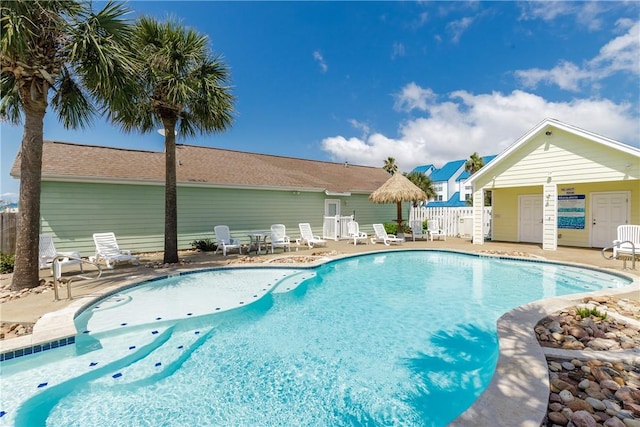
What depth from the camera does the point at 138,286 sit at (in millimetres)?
7520

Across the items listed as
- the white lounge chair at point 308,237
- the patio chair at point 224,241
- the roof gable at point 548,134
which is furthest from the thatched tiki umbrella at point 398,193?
the patio chair at point 224,241

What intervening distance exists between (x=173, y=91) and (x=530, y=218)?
16950 millimetres

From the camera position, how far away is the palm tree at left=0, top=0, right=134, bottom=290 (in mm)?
6047

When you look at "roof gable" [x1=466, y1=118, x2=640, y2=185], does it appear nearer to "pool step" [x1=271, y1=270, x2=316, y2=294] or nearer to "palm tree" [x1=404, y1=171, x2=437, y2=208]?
"pool step" [x1=271, y1=270, x2=316, y2=294]

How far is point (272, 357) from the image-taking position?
4.51m

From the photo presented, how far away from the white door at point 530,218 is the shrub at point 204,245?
15.4 meters

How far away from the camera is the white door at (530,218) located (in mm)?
Result: 15031

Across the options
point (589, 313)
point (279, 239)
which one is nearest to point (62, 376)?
point (589, 313)

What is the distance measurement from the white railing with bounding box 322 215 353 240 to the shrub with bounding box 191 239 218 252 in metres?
6.51

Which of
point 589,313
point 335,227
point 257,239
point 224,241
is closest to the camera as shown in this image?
point 589,313

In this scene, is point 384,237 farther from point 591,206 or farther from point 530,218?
point 591,206

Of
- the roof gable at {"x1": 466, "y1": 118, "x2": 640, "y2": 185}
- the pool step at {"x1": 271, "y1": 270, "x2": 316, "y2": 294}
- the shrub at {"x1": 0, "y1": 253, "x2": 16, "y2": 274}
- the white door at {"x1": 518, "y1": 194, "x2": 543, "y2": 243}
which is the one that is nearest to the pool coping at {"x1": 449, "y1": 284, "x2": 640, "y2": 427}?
the pool step at {"x1": 271, "y1": 270, "x2": 316, "y2": 294}

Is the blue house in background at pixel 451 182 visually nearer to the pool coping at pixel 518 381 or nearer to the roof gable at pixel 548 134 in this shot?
the roof gable at pixel 548 134

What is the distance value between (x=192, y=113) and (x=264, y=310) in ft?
23.0
